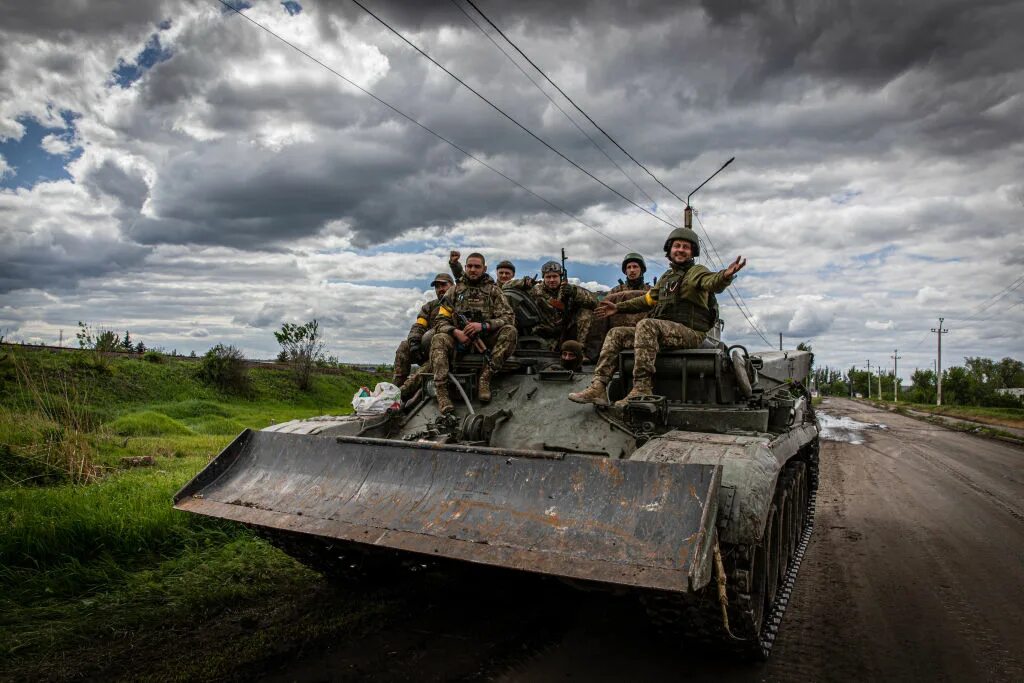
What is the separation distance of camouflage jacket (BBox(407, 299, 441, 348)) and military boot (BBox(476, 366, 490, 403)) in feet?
4.23

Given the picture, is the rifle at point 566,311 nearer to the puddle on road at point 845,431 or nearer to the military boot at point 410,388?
the military boot at point 410,388

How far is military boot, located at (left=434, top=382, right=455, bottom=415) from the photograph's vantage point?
6121 mm

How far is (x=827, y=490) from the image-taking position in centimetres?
1085

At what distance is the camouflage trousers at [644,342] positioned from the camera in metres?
5.55

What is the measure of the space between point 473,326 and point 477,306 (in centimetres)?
43

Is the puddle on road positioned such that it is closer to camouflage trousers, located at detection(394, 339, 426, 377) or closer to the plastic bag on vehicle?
camouflage trousers, located at detection(394, 339, 426, 377)

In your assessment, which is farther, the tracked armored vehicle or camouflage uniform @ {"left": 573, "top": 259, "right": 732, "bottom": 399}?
camouflage uniform @ {"left": 573, "top": 259, "right": 732, "bottom": 399}

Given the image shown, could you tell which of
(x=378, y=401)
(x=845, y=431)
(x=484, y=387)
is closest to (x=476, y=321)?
(x=484, y=387)

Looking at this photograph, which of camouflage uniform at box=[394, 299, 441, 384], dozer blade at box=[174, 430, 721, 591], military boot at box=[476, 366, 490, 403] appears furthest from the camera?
camouflage uniform at box=[394, 299, 441, 384]

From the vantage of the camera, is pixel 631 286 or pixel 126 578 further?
pixel 631 286

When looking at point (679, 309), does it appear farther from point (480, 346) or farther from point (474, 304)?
point (474, 304)

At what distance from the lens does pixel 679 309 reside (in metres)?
6.07

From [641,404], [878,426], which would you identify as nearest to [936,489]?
[641,404]

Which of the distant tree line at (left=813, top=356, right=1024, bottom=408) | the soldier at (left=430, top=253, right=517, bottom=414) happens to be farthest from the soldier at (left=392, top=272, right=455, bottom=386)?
the distant tree line at (left=813, top=356, right=1024, bottom=408)
